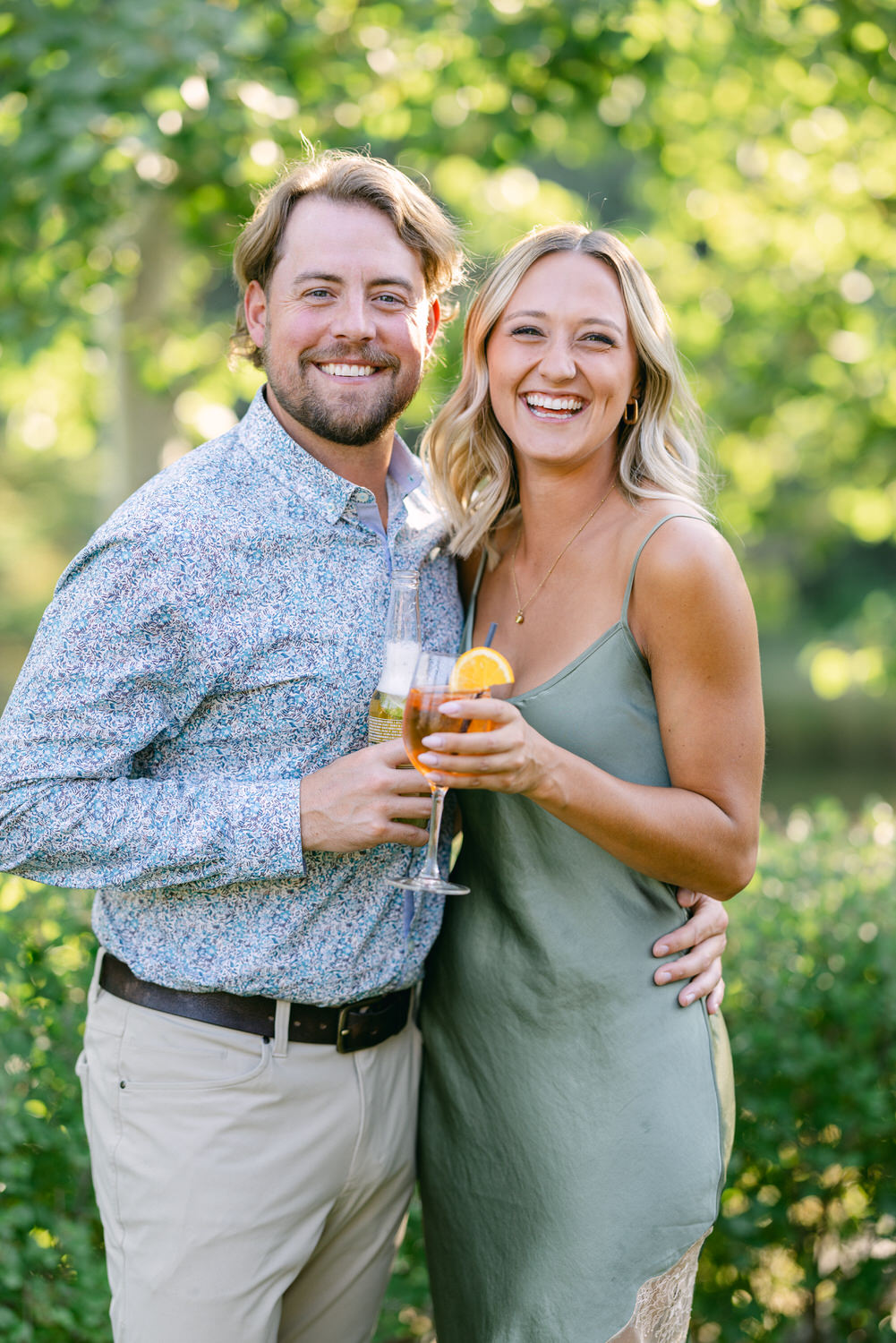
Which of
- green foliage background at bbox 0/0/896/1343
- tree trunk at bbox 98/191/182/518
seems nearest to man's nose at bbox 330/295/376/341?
green foliage background at bbox 0/0/896/1343

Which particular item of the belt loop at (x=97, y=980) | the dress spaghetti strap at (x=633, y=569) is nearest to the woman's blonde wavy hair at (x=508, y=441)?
the dress spaghetti strap at (x=633, y=569)

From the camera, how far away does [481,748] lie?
5.89ft

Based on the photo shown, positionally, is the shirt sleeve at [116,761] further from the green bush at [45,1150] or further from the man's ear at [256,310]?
the green bush at [45,1150]

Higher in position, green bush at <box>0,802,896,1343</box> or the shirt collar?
the shirt collar

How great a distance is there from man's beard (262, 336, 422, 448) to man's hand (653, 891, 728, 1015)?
1.10 meters

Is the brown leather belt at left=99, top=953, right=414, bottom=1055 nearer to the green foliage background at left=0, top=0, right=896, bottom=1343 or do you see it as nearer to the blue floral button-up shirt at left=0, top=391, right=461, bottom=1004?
the blue floral button-up shirt at left=0, top=391, right=461, bottom=1004

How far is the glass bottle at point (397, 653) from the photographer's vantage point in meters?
2.09

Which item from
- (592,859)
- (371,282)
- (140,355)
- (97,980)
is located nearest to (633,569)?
(592,859)

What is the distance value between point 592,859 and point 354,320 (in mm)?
1131

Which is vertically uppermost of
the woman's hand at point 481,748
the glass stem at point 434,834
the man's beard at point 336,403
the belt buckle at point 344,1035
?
the man's beard at point 336,403

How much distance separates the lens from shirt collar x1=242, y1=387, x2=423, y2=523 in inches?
91.0

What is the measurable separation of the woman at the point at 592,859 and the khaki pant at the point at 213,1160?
0.28m

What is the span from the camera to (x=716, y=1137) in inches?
88.8

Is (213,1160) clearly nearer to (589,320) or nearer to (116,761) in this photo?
(116,761)
